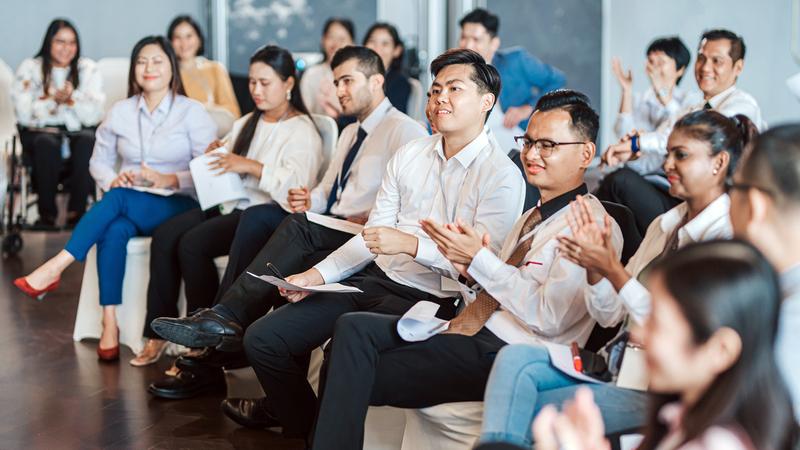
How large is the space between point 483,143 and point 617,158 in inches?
24.1

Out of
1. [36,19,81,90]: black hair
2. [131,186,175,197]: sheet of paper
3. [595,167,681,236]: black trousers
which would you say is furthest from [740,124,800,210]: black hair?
[36,19,81,90]: black hair

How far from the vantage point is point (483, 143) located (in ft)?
9.61

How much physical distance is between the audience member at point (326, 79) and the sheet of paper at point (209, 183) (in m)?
1.08

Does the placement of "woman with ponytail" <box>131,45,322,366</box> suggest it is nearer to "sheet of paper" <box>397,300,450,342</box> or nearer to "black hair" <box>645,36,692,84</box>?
"sheet of paper" <box>397,300,450,342</box>

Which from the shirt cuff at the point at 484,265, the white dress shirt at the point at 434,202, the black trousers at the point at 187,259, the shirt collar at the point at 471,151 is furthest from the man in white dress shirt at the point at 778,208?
the black trousers at the point at 187,259

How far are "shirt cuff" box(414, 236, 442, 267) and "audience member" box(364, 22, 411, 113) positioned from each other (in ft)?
8.64

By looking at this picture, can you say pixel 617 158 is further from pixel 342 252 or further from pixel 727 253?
pixel 727 253

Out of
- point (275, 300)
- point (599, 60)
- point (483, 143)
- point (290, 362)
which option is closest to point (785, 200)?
point (483, 143)

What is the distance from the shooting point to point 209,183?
400 cm

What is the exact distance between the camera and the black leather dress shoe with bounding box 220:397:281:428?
3189 mm

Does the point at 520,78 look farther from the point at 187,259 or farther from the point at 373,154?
the point at 187,259

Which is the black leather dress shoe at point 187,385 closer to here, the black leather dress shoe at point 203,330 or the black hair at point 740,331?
the black leather dress shoe at point 203,330

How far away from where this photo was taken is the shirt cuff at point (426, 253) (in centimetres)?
274

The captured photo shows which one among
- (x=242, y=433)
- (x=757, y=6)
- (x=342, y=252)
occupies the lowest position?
(x=242, y=433)
